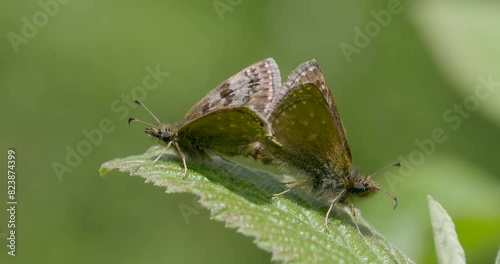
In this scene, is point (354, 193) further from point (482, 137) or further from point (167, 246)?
point (167, 246)

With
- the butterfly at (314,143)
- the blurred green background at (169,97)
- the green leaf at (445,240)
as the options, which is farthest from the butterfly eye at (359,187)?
the blurred green background at (169,97)

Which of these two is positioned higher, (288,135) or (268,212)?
(288,135)

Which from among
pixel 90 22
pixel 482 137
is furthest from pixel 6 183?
pixel 482 137

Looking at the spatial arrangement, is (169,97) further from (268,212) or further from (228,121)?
(268,212)

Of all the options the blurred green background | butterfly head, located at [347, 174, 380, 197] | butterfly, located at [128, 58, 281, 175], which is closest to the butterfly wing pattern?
butterfly, located at [128, 58, 281, 175]

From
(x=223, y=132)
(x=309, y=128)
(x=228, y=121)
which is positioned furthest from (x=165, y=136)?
(x=309, y=128)

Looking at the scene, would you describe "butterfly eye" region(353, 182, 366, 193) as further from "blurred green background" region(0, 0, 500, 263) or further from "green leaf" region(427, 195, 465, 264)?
"blurred green background" region(0, 0, 500, 263)
